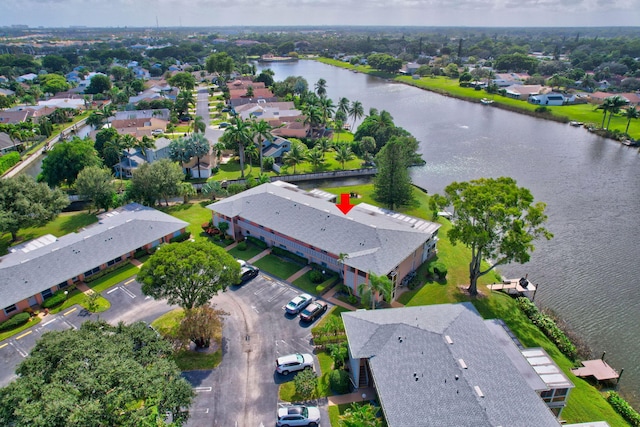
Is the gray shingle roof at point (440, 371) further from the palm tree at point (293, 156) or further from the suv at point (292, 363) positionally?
the palm tree at point (293, 156)

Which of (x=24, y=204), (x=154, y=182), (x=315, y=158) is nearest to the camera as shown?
(x=24, y=204)

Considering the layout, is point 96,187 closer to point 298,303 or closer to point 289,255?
point 289,255

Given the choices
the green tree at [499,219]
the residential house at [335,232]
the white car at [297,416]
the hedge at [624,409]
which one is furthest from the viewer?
the residential house at [335,232]

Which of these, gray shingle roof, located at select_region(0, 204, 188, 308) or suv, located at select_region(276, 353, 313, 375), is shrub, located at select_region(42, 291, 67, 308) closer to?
gray shingle roof, located at select_region(0, 204, 188, 308)

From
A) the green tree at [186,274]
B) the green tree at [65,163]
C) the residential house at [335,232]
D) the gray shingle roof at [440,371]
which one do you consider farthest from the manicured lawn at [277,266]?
the green tree at [65,163]

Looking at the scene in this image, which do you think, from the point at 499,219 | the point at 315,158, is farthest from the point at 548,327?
the point at 315,158

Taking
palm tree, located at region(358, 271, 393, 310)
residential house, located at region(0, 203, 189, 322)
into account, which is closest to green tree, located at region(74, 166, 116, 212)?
residential house, located at region(0, 203, 189, 322)

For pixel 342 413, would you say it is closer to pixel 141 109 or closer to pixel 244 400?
pixel 244 400
